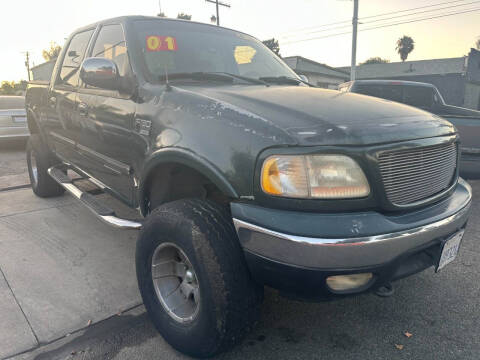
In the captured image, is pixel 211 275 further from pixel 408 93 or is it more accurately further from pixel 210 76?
pixel 408 93

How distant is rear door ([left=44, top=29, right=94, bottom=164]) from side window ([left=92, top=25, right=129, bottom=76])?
31cm

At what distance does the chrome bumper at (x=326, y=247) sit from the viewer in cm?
154

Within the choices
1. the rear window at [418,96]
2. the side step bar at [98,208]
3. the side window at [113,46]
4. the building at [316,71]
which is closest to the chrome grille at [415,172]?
the side step bar at [98,208]

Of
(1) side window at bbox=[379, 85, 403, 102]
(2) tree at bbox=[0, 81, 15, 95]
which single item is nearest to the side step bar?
(1) side window at bbox=[379, 85, 403, 102]

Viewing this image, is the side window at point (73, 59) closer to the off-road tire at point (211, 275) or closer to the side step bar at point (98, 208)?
the side step bar at point (98, 208)

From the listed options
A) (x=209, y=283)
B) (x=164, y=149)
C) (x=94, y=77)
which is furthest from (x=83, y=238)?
(x=209, y=283)

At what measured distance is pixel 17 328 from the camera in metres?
2.30

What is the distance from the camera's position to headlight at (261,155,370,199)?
164cm

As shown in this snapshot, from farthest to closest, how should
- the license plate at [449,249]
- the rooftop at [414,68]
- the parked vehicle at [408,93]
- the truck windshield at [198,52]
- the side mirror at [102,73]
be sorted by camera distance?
the rooftop at [414,68], the parked vehicle at [408,93], the truck windshield at [198,52], the side mirror at [102,73], the license plate at [449,249]

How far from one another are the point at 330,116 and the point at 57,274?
243 cm

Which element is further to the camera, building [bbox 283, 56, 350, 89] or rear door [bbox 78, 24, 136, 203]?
building [bbox 283, 56, 350, 89]

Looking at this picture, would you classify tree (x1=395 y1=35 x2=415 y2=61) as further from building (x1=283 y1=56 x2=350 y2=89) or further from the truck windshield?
the truck windshield

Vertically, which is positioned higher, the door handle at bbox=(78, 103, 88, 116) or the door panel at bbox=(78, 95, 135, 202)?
the door handle at bbox=(78, 103, 88, 116)

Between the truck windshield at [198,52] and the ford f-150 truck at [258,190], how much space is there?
0.07 feet
